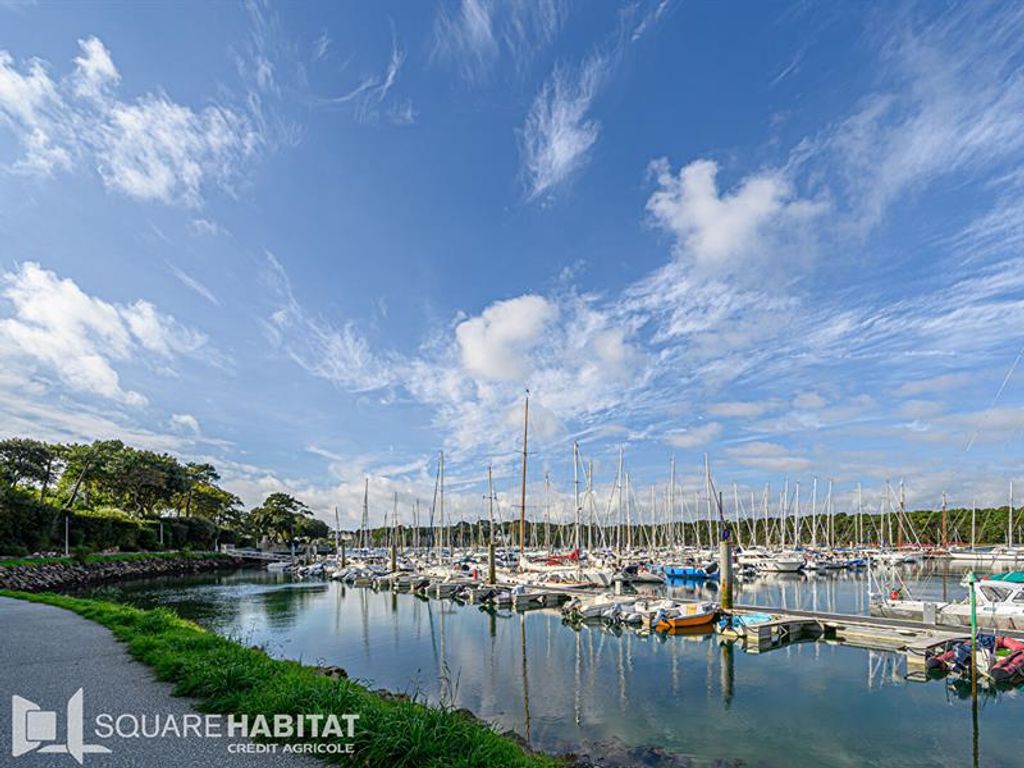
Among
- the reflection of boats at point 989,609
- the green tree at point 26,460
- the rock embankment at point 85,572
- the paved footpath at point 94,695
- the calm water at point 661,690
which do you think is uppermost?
the green tree at point 26,460

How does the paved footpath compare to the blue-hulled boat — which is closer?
the paved footpath

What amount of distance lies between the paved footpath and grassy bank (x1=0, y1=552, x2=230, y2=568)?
126 ft

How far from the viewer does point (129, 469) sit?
79000 mm

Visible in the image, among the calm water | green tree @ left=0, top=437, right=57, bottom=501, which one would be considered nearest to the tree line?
green tree @ left=0, top=437, right=57, bottom=501

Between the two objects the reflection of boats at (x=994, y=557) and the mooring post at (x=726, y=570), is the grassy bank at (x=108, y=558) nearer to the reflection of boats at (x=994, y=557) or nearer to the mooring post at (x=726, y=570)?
the mooring post at (x=726, y=570)

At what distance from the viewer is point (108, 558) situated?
6047 cm

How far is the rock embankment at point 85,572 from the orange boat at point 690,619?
3935 centimetres

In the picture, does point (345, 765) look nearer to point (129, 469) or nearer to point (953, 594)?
point (953, 594)

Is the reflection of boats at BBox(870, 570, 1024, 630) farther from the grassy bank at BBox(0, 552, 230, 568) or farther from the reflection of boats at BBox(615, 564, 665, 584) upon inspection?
the grassy bank at BBox(0, 552, 230, 568)

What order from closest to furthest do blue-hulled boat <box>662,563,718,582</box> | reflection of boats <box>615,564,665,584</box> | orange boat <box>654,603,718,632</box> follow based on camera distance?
orange boat <box>654,603,718,632</box>, reflection of boats <box>615,564,665,584</box>, blue-hulled boat <box>662,563,718,582</box>

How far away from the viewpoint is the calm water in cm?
1415

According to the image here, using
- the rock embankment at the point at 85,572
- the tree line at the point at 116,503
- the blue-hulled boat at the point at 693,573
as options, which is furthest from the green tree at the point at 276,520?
the blue-hulled boat at the point at 693,573

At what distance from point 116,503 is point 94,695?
93048 millimetres

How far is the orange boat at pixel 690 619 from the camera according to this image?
2773 cm
